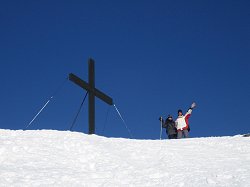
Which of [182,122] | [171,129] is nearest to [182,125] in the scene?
[182,122]

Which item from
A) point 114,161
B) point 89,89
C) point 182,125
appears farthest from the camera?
point 182,125

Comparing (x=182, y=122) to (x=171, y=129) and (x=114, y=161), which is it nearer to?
(x=171, y=129)

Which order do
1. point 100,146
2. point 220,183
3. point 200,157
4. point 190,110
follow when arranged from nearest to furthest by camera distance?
point 220,183
point 200,157
point 100,146
point 190,110

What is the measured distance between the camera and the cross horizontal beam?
A: 1426cm

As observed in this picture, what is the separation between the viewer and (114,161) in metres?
8.52

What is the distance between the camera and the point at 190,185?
6.53m

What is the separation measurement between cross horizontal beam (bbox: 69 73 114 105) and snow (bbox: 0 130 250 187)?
3276 mm

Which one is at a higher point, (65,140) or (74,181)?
(65,140)

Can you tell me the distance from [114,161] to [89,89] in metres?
6.46

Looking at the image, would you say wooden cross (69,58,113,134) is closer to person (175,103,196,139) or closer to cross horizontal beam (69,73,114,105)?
cross horizontal beam (69,73,114,105)

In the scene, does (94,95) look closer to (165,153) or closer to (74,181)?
(165,153)

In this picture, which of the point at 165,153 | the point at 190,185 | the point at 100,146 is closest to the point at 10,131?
the point at 100,146

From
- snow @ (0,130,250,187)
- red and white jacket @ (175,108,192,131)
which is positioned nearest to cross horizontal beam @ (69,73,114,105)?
red and white jacket @ (175,108,192,131)

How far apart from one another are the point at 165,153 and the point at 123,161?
1302 millimetres
